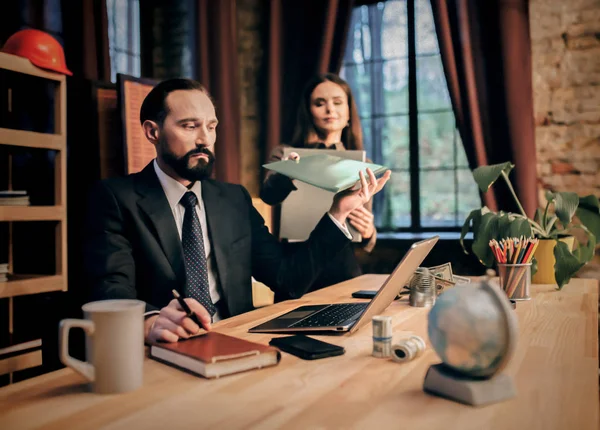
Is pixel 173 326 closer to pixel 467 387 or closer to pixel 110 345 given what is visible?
pixel 110 345

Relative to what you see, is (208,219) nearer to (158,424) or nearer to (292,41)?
(158,424)

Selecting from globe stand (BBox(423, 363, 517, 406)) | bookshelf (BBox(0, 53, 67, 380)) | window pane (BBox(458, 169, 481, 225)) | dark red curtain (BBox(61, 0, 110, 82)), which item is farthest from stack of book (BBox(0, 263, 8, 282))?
window pane (BBox(458, 169, 481, 225))

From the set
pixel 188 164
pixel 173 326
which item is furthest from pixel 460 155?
pixel 173 326

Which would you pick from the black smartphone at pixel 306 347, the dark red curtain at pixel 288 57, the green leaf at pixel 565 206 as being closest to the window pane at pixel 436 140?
the dark red curtain at pixel 288 57

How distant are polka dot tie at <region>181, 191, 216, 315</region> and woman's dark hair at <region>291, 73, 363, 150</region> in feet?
3.51

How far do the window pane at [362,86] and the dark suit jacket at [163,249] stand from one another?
79.3 inches

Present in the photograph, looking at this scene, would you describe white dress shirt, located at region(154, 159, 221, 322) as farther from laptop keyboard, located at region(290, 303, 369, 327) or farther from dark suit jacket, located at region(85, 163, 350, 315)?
laptop keyboard, located at region(290, 303, 369, 327)

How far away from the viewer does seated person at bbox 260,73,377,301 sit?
7.64 ft

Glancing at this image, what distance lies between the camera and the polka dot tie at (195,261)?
158 cm

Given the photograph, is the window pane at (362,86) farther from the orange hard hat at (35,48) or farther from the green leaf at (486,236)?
the green leaf at (486,236)

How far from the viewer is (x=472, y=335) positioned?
29.6 inches

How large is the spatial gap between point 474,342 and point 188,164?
1.13 m

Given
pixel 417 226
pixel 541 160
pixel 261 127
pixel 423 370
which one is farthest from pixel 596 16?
pixel 423 370

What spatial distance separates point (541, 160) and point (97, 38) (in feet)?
8.90
